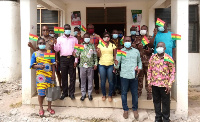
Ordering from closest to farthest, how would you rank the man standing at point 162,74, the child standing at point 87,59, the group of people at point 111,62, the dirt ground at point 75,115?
the man standing at point 162,74 < the group of people at point 111,62 < the dirt ground at point 75,115 < the child standing at point 87,59

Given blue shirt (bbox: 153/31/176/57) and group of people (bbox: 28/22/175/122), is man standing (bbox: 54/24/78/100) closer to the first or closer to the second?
group of people (bbox: 28/22/175/122)

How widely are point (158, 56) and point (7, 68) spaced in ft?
19.7

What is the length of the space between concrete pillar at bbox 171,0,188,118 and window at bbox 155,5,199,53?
293 centimetres

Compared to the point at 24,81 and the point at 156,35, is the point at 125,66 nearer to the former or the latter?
the point at 156,35

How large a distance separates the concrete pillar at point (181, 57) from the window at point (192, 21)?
2.93m

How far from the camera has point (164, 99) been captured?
373 cm

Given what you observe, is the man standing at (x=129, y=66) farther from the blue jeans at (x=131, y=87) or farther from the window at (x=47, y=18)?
the window at (x=47, y=18)

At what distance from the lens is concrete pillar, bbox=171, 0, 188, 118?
427 centimetres

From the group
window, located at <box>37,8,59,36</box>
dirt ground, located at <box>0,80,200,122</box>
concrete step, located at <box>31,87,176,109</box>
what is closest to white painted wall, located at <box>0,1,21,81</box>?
window, located at <box>37,8,59,36</box>

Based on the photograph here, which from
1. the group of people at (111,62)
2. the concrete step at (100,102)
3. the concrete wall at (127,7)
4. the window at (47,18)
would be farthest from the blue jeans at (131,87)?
the window at (47,18)

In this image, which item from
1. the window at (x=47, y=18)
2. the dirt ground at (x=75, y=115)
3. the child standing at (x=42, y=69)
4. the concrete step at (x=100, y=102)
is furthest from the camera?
the window at (x=47, y=18)

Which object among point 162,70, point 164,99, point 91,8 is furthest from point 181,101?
point 91,8

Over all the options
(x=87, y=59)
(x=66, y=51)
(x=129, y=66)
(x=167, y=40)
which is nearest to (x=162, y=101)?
(x=129, y=66)

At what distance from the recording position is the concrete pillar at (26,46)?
462 centimetres
